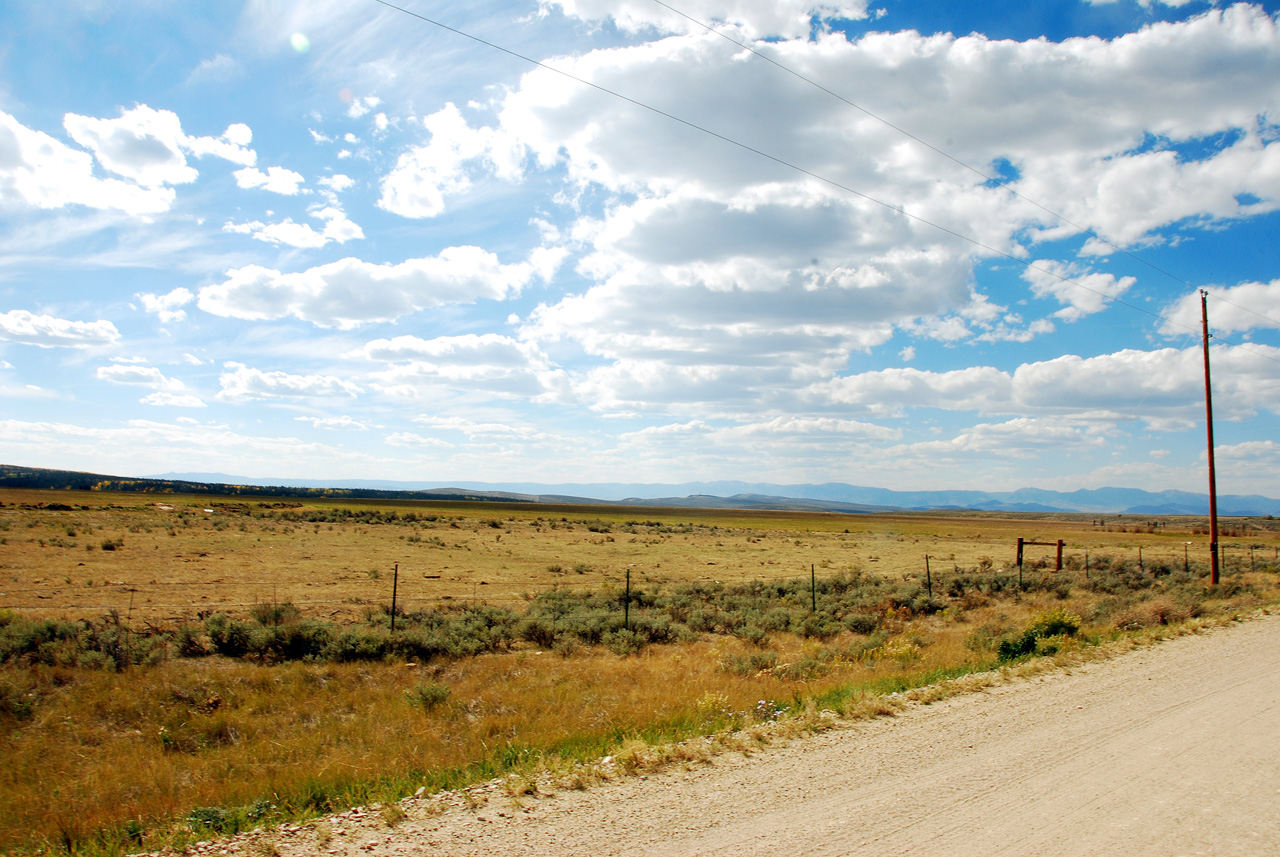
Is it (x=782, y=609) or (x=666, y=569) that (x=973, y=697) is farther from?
(x=666, y=569)

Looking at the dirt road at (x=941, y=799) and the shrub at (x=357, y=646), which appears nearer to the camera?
the dirt road at (x=941, y=799)

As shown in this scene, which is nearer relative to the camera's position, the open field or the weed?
the weed

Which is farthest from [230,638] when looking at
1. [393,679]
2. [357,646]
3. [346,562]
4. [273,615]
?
[346,562]

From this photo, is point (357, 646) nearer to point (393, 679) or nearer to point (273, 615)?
point (393, 679)

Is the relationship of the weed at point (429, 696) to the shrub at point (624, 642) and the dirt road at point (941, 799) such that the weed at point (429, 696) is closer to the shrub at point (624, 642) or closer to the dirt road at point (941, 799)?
the dirt road at point (941, 799)

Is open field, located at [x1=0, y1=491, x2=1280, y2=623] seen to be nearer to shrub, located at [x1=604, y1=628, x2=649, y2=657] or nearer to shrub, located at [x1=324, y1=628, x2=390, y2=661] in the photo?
shrub, located at [x1=324, y1=628, x2=390, y2=661]

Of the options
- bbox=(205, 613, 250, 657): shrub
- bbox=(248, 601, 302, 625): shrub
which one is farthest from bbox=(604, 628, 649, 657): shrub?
bbox=(205, 613, 250, 657): shrub

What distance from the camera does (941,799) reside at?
6480 mm

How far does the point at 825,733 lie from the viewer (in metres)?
8.80

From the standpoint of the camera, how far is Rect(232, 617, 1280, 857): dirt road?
564cm

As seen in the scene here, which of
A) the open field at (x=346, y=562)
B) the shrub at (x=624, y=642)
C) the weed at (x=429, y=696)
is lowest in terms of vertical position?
the open field at (x=346, y=562)

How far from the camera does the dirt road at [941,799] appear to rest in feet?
18.5

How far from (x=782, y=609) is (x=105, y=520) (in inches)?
2435

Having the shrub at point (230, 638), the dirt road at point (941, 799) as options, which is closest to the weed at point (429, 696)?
the dirt road at point (941, 799)
